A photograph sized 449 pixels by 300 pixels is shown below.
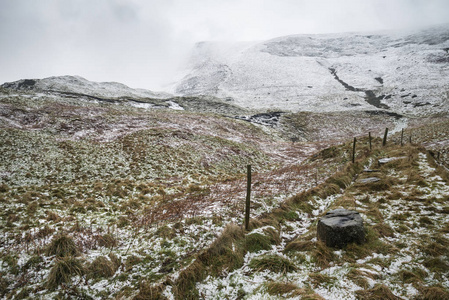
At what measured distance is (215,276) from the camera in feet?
18.1

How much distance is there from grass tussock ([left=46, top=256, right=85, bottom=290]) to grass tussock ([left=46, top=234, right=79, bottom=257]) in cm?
60

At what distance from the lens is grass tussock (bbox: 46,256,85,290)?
5247 millimetres

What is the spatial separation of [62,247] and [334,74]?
436 feet

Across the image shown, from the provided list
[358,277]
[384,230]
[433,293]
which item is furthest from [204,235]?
[384,230]

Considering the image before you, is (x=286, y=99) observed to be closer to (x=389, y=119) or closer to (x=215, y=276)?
(x=389, y=119)

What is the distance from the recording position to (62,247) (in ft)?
20.6

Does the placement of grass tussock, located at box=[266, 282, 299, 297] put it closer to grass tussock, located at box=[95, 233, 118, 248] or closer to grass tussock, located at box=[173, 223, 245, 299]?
grass tussock, located at box=[173, 223, 245, 299]

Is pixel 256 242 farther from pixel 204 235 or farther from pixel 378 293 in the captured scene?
pixel 378 293

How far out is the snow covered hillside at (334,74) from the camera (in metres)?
77.8

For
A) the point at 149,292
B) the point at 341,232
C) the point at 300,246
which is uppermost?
the point at 341,232

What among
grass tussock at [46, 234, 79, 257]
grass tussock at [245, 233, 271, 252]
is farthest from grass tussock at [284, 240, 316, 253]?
→ grass tussock at [46, 234, 79, 257]

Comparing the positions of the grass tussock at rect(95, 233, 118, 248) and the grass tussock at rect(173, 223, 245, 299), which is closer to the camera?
the grass tussock at rect(173, 223, 245, 299)

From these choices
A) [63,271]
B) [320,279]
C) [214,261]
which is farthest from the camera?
[214,261]

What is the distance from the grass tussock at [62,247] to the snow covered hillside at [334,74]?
80383 millimetres
